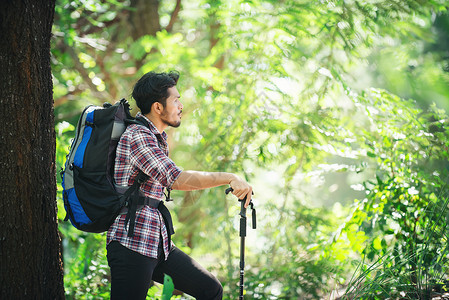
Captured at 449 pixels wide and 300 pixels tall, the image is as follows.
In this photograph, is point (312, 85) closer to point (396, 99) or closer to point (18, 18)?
point (396, 99)

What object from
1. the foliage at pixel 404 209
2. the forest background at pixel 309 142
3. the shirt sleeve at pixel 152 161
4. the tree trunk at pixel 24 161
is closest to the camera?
the shirt sleeve at pixel 152 161

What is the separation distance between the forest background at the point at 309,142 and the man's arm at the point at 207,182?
1328mm

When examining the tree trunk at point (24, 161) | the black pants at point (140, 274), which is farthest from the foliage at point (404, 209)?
the tree trunk at point (24, 161)

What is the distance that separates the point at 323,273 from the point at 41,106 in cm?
280

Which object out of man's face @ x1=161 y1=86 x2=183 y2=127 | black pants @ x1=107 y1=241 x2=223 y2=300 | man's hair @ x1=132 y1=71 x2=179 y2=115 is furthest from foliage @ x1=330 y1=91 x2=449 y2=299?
man's hair @ x1=132 y1=71 x2=179 y2=115

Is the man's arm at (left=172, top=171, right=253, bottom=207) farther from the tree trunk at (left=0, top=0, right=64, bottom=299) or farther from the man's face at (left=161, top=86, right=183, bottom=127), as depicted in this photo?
the tree trunk at (left=0, top=0, right=64, bottom=299)

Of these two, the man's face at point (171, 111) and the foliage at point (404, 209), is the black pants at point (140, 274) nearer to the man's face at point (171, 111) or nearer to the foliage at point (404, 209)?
the man's face at point (171, 111)

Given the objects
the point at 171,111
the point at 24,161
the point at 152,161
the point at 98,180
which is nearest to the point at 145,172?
the point at 152,161

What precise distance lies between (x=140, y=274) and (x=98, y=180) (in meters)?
0.51

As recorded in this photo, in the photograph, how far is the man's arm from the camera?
211 cm

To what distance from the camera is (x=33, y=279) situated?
7.91ft

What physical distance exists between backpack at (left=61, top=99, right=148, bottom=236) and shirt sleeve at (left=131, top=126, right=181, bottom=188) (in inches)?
4.0

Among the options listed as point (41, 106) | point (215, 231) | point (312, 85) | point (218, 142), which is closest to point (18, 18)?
point (41, 106)

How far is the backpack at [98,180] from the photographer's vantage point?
2.14 m
